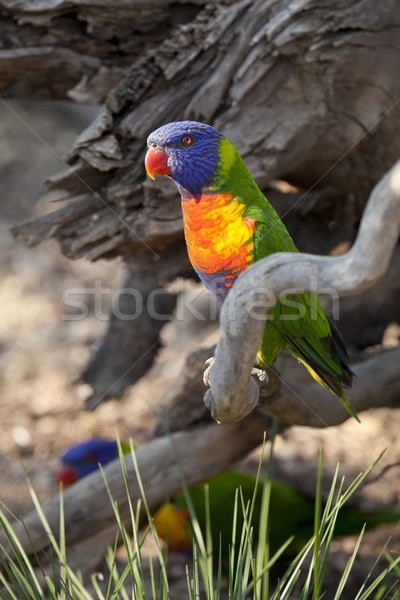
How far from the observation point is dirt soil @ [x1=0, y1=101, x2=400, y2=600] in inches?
111

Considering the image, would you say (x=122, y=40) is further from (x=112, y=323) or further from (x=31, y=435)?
(x=31, y=435)

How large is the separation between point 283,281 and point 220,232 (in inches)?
20.3

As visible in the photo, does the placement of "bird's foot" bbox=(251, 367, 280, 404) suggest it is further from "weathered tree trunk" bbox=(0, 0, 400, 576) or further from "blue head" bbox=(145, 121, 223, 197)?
"blue head" bbox=(145, 121, 223, 197)

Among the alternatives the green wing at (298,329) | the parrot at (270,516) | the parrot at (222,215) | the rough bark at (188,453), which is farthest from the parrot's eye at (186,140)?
the parrot at (270,516)

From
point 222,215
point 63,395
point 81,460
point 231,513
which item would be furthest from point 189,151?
point 63,395

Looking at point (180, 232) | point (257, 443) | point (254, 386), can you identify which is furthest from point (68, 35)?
point (257, 443)

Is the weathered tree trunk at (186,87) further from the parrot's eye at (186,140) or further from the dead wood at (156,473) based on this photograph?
the dead wood at (156,473)

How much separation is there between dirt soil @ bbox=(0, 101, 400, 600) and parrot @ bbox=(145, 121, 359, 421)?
30.8 inches

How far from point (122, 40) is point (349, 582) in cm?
232

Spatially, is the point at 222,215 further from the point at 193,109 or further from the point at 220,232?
the point at 193,109

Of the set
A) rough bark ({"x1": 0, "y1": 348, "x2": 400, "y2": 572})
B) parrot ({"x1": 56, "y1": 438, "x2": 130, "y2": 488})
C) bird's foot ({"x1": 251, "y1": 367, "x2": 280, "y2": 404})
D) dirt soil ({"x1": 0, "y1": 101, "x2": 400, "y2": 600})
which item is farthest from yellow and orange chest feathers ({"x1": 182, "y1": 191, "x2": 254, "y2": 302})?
parrot ({"x1": 56, "y1": 438, "x2": 130, "y2": 488})

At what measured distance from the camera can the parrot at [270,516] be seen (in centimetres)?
223

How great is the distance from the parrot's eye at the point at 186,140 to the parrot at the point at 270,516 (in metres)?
1.42

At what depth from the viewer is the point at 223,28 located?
5.74ft
